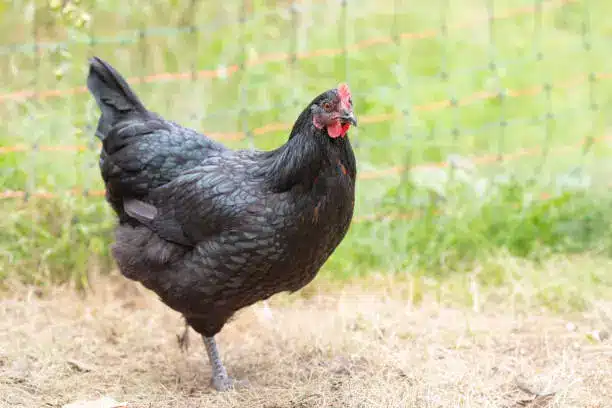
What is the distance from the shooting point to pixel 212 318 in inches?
155

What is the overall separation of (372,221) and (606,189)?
1902mm

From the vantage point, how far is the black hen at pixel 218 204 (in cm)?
358

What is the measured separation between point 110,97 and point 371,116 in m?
2.72

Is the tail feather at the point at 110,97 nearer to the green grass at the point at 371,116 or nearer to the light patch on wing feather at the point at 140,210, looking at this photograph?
the green grass at the point at 371,116

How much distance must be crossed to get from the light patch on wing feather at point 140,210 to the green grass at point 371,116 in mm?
850

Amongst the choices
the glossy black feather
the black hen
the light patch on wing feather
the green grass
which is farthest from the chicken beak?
the green grass

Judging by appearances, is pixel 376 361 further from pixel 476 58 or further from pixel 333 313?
pixel 476 58

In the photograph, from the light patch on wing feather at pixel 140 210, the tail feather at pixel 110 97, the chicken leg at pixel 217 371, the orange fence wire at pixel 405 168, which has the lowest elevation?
the chicken leg at pixel 217 371

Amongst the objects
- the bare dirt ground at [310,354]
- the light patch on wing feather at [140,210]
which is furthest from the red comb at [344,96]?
the bare dirt ground at [310,354]

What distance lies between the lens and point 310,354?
172 inches

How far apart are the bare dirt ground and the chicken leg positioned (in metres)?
0.07

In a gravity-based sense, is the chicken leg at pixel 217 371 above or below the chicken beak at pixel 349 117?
below

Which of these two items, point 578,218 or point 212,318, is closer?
point 212,318

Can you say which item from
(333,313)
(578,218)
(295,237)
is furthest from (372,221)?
(295,237)
